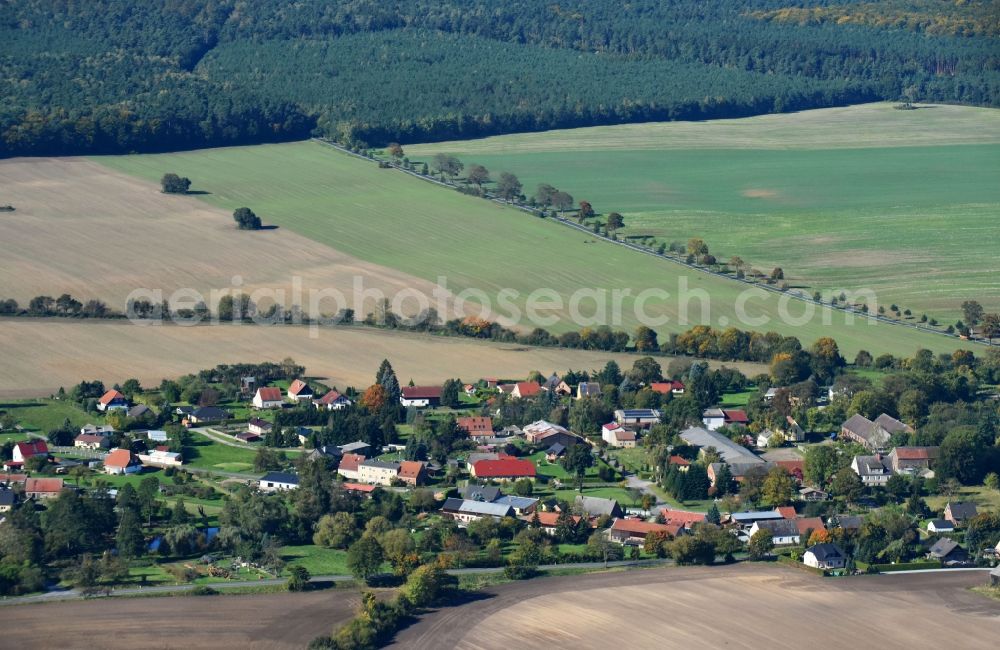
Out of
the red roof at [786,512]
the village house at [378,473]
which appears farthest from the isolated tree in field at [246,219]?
the red roof at [786,512]

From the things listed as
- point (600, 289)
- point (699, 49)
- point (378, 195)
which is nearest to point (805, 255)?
point (600, 289)

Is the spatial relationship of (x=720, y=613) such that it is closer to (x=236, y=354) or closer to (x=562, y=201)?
(x=236, y=354)

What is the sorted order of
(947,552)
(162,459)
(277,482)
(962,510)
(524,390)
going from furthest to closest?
1. (524,390)
2. (162,459)
3. (277,482)
4. (962,510)
5. (947,552)

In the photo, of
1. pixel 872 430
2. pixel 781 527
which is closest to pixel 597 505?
pixel 781 527

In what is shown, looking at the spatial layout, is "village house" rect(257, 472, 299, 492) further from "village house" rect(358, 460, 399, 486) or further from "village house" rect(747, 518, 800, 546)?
"village house" rect(747, 518, 800, 546)

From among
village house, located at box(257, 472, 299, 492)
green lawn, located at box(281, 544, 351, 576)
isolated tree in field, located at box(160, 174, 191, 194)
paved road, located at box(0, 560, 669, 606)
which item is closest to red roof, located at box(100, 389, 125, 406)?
village house, located at box(257, 472, 299, 492)

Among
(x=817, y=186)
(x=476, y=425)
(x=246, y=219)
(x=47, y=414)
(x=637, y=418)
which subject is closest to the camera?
(x=476, y=425)
